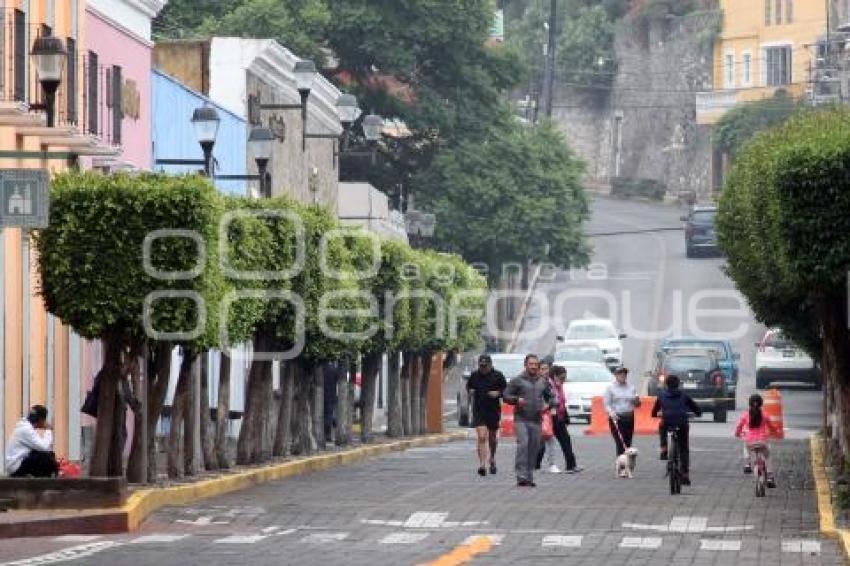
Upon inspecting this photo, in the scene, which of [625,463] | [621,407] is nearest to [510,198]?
[621,407]

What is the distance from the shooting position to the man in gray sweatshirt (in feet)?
120

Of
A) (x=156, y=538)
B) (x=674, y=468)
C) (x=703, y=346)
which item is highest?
(x=703, y=346)

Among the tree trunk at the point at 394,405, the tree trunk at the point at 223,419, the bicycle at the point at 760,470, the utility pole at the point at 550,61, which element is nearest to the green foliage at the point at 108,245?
the tree trunk at the point at 223,419

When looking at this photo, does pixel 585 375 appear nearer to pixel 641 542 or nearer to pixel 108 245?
pixel 108 245

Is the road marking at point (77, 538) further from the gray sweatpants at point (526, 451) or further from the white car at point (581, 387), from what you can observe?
the white car at point (581, 387)

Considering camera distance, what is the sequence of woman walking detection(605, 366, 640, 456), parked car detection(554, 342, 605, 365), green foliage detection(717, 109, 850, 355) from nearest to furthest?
green foliage detection(717, 109, 850, 355), woman walking detection(605, 366, 640, 456), parked car detection(554, 342, 605, 365)

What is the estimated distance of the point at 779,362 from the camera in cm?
7525

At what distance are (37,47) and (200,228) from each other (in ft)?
11.1

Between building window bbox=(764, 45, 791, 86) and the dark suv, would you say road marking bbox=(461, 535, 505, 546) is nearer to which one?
the dark suv

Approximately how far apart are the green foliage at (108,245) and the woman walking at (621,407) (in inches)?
375

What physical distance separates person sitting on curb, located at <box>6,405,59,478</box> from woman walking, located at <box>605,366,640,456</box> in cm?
1046

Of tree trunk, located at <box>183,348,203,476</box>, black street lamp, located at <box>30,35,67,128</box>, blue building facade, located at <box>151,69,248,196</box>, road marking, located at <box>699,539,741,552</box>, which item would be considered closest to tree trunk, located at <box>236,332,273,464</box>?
tree trunk, located at <box>183,348,203,476</box>

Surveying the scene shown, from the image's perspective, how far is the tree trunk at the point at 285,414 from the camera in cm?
4375

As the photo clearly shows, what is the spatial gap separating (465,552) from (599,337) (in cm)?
5792
